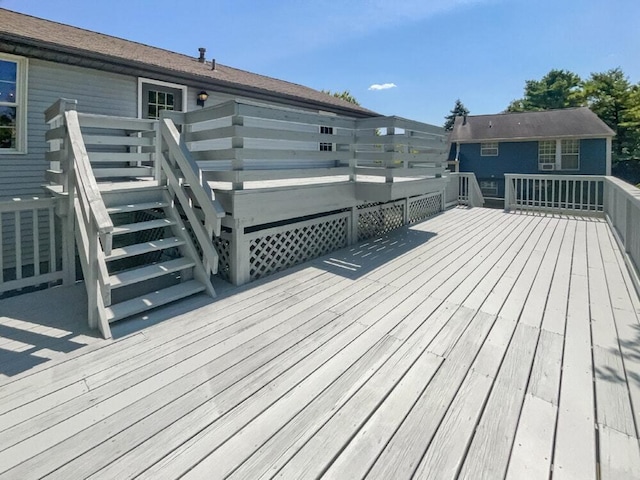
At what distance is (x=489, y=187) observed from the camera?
70.7 ft

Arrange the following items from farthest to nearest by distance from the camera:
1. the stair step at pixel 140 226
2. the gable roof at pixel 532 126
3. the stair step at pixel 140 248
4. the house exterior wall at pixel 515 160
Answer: the gable roof at pixel 532 126 → the house exterior wall at pixel 515 160 → the stair step at pixel 140 226 → the stair step at pixel 140 248

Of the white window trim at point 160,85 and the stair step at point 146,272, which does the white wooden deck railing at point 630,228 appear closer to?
the stair step at point 146,272

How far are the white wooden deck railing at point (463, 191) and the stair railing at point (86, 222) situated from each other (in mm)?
8799

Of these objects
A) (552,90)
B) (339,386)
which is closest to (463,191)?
(339,386)

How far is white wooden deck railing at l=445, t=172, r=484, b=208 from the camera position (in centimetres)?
998

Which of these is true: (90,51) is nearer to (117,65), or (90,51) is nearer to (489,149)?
(117,65)

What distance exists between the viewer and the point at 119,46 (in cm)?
705

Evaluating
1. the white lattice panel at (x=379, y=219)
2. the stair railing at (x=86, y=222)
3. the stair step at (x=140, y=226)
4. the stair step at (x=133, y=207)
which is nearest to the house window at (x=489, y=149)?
the white lattice panel at (x=379, y=219)

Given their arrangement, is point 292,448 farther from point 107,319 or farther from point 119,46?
point 119,46

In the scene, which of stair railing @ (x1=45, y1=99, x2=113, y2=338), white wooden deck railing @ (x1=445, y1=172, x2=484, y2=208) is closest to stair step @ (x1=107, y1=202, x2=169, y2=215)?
stair railing @ (x1=45, y1=99, x2=113, y2=338)

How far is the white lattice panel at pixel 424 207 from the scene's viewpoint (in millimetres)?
7751

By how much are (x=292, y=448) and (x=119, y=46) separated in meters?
8.28

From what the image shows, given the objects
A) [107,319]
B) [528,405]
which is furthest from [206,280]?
[528,405]

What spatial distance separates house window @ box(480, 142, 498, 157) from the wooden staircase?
21.2 m
